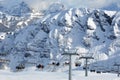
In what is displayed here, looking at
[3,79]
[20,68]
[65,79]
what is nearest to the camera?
[3,79]

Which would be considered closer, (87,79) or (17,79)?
(17,79)

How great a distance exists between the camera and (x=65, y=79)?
10344 cm

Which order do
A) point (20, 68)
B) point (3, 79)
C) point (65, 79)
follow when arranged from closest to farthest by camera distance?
point (3, 79)
point (65, 79)
point (20, 68)

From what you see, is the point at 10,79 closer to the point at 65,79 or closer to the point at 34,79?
the point at 34,79

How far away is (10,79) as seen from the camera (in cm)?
9406

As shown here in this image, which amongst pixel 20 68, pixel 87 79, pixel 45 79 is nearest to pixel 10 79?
pixel 45 79

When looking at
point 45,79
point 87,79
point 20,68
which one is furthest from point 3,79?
point 20,68

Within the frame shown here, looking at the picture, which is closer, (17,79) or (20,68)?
(17,79)

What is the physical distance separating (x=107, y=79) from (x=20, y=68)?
72.5 m

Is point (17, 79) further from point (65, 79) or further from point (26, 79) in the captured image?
point (65, 79)

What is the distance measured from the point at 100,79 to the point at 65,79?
26.3ft

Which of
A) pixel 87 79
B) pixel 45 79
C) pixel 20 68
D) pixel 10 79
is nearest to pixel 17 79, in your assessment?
pixel 10 79

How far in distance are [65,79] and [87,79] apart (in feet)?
16.0

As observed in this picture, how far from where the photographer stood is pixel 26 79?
95.6 metres
